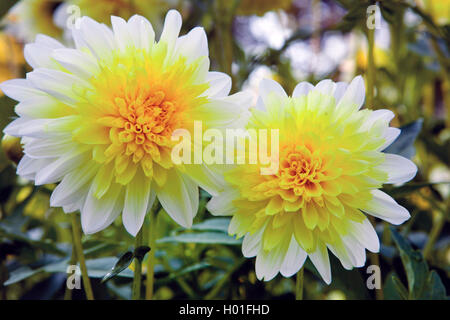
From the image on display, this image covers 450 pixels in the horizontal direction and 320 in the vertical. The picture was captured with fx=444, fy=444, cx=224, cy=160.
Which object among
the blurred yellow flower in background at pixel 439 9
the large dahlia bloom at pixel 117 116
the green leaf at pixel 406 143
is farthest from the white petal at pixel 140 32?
the blurred yellow flower in background at pixel 439 9

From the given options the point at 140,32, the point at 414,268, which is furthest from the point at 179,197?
the point at 414,268

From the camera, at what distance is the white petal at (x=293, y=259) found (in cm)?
33

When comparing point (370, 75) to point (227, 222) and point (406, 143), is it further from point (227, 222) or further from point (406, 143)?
point (227, 222)

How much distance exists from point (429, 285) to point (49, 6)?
66cm

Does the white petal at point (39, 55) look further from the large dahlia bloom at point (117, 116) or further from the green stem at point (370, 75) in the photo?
the green stem at point (370, 75)

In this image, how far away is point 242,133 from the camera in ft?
1.05

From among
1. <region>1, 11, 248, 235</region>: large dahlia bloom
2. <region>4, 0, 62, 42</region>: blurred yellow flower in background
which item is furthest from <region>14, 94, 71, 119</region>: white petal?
<region>4, 0, 62, 42</region>: blurred yellow flower in background

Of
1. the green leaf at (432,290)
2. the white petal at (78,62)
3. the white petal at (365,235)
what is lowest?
the green leaf at (432,290)

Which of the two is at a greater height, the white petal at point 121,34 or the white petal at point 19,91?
the white petal at point 121,34

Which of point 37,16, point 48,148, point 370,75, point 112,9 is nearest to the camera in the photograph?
point 48,148

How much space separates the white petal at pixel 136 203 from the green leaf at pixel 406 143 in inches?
9.8

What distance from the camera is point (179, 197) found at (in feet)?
1.06

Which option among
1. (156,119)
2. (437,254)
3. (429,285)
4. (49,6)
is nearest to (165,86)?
(156,119)

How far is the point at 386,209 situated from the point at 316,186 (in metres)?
0.05
